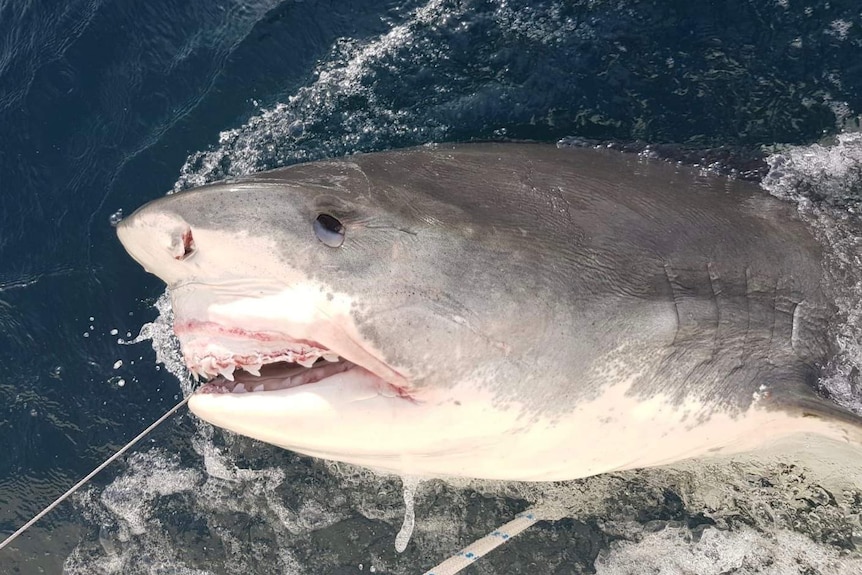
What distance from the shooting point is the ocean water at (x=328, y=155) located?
360 cm

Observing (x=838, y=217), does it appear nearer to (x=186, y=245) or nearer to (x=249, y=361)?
(x=249, y=361)

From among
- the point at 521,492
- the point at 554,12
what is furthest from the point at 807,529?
the point at 554,12

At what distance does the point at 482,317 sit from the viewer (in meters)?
2.34

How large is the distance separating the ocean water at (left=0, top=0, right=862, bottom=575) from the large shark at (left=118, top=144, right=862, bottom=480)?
2.25ft

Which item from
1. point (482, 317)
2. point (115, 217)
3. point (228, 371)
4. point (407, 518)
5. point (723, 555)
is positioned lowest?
point (407, 518)

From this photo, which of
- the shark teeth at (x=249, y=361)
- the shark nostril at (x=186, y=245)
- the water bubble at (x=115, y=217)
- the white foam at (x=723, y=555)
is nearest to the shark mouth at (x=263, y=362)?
the shark teeth at (x=249, y=361)

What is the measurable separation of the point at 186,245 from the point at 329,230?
0.40m

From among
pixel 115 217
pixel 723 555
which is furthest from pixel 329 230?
pixel 115 217

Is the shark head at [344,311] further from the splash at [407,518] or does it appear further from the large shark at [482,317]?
the splash at [407,518]

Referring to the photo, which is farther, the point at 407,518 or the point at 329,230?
the point at 407,518

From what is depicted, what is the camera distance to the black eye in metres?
2.27

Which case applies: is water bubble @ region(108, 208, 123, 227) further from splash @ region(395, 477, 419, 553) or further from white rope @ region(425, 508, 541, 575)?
white rope @ region(425, 508, 541, 575)

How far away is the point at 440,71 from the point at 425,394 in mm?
2792

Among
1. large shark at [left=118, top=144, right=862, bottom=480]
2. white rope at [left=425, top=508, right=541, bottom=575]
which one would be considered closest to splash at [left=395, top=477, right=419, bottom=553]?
white rope at [left=425, top=508, right=541, bottom=575]
